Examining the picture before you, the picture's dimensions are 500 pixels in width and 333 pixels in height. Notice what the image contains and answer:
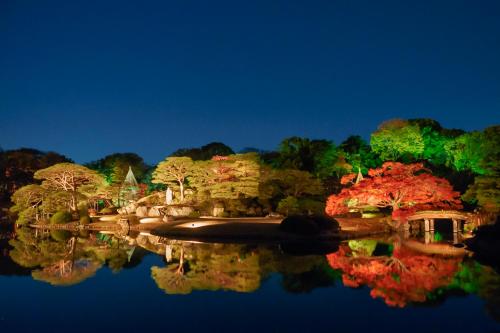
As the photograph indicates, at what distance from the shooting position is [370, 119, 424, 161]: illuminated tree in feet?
158

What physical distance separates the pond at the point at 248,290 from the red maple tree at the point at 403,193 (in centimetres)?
1091

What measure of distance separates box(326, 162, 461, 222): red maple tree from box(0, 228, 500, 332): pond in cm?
1091

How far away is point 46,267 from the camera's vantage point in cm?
1878

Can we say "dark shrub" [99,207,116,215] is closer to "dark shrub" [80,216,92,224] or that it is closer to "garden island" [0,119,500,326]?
"garden island" [0,119,500,326]

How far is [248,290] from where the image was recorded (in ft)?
46.5

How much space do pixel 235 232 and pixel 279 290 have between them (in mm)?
15330

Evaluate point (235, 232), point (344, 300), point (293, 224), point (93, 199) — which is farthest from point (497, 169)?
point (93, 199)

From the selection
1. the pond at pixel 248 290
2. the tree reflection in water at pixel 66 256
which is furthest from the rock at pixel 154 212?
the pond at pixel 248 290

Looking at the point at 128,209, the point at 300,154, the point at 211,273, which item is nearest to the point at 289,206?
the point at 300,154

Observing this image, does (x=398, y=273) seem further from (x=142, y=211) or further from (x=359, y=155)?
(x=359, y=155)

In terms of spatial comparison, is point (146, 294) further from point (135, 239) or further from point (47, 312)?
point (135, 239)

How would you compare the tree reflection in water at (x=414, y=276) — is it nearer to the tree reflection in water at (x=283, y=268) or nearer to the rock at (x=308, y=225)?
the tree reflection in water at (x=283, y=268)

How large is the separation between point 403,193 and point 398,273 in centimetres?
1836

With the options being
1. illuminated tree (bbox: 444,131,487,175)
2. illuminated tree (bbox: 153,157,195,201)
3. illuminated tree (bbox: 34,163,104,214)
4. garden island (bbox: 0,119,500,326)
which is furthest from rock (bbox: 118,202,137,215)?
illuminated tree (bbox: 444,131,487,175)
